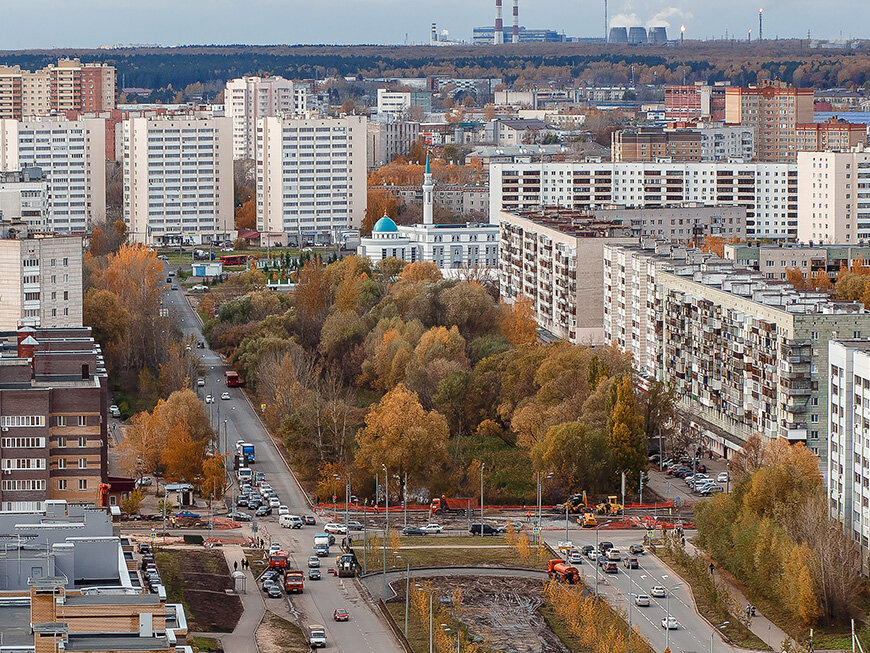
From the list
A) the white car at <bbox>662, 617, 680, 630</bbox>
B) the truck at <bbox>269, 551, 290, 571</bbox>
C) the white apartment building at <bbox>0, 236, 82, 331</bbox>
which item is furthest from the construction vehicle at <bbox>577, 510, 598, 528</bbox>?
the white apartment building at <bbox>0, 236, 82, 331</bbox>

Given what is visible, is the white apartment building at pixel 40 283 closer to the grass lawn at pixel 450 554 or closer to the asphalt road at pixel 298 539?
the asphalt road at pixel 298 539

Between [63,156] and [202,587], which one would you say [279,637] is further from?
[63,156]

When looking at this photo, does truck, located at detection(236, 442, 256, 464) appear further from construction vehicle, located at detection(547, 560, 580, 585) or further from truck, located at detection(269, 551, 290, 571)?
construction vehicle, located at detection(547, 560, 580, 585)

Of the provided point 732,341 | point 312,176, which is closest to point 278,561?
point 732,341

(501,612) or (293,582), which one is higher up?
(293,582)

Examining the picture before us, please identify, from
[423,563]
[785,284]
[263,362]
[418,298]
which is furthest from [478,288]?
[423,563]

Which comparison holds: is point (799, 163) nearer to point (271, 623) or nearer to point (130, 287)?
point (130, 287)
